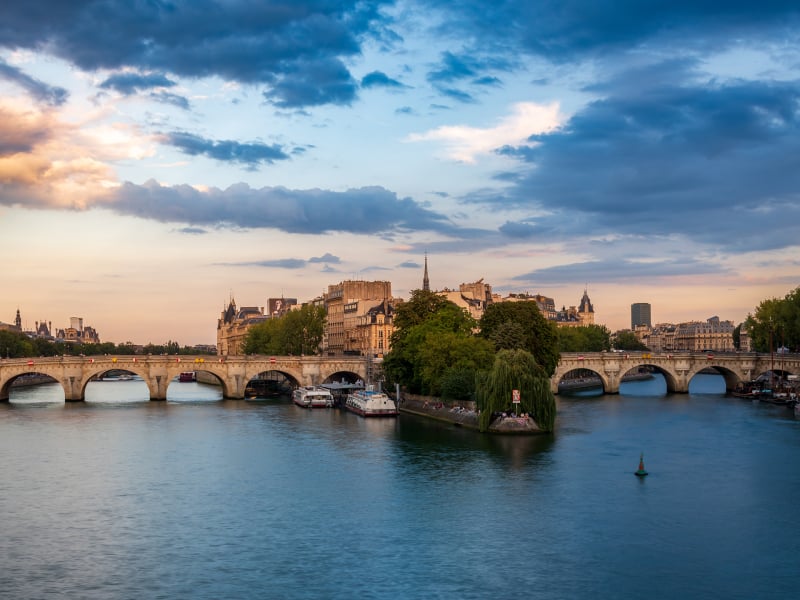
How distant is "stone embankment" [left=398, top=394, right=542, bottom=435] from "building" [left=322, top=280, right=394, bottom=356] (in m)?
54.5

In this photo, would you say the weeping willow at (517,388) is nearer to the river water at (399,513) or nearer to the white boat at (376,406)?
the river water at (399,513)

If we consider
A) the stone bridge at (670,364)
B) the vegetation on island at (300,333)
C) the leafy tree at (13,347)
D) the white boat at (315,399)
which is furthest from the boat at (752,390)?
the leafy tree at (13,347)

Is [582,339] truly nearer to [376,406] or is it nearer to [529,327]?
[529,327]

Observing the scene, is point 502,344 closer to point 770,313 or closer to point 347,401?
point 347,401

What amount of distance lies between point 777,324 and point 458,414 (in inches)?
2224

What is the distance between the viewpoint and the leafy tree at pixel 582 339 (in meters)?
133

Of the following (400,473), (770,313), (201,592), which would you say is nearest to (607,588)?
(201,592)

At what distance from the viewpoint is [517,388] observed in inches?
2386

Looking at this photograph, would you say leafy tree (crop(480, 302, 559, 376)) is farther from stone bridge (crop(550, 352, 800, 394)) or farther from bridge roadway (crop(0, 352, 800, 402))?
stone bridge (crop(550, 352, 800, 394))

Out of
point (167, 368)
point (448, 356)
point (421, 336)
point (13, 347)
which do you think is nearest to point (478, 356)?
point (448, 356)

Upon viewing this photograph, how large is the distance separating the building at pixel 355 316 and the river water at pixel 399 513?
72944 mm

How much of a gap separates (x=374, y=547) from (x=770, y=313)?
91954mm

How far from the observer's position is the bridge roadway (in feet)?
299

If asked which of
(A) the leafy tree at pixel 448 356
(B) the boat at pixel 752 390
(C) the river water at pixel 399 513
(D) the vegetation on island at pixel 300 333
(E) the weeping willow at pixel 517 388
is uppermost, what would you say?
(D) the vegetation on island at pixel 300 333
